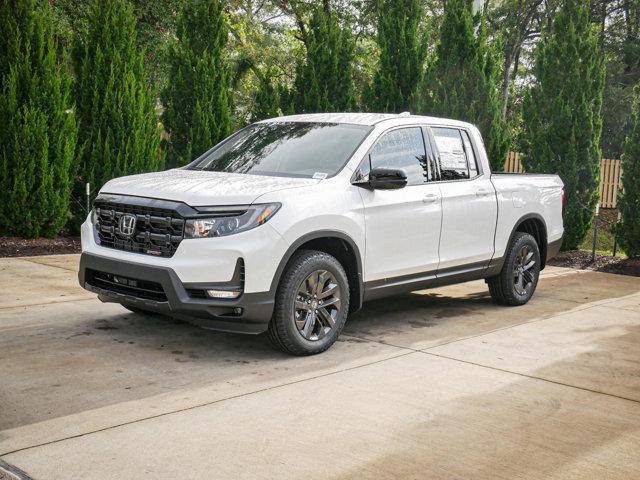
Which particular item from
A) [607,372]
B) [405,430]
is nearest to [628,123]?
[607,372]

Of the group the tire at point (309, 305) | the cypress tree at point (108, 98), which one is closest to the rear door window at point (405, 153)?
the tire at point (309, 305)

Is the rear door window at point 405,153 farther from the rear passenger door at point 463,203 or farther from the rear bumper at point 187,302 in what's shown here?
the rear bumper at point 187,302

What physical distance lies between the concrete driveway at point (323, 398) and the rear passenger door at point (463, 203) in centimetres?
68

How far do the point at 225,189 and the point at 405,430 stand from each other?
7.62 ft

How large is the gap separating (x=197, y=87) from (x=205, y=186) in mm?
7872

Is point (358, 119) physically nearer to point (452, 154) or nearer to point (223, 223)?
point (452, 154)

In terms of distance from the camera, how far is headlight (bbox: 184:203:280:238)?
5656mm

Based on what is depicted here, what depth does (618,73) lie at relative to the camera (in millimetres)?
33031

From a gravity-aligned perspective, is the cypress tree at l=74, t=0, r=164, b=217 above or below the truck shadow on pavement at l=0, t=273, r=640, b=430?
above

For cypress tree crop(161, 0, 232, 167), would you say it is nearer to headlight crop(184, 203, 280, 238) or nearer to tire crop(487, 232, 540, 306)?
tire crop(487, 232, 540, 306)

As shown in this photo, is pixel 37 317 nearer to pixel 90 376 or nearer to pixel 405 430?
pixel 90 376

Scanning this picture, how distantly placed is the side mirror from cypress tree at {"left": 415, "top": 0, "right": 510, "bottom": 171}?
7526 millimetres

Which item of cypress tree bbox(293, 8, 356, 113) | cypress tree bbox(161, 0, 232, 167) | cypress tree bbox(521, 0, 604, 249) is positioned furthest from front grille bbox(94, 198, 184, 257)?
cypress tree bbox(521, 0, 604, 249)

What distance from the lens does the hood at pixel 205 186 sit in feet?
18.8
